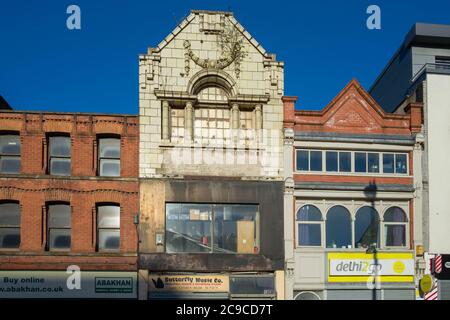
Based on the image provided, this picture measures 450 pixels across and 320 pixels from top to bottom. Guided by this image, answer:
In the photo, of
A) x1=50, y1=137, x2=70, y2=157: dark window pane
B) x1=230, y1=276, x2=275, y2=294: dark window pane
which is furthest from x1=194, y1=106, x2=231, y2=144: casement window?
x1=230, y1=276, x2=275, y2=294: dark window pane

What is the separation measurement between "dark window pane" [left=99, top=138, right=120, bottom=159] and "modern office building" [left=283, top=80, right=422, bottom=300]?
7516mm

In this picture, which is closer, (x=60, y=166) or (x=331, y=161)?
(x=60, y=166)

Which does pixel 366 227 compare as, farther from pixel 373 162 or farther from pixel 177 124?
pixel 177 124

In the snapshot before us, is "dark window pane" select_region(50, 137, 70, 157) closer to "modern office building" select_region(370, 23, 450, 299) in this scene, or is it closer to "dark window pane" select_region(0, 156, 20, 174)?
"dark window pane" select_region(0, 156, 20, 174)

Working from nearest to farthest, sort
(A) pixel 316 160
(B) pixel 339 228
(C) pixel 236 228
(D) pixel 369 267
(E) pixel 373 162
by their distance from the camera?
(C) pixel 236 228 → (D) pixel 369 267 → (B) pixel 339 228 → (A) pixel 316 160 → (E) pixel 373 162

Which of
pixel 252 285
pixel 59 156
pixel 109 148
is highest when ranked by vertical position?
pixel 109 148

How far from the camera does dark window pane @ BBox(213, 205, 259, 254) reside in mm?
22969

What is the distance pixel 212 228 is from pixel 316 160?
18.5 ft

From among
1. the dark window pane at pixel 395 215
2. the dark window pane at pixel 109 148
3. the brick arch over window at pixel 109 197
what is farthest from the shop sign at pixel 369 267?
the dark window pane at pixel 109 148

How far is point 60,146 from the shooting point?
23141 mm

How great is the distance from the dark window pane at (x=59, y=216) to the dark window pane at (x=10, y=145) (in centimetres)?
288

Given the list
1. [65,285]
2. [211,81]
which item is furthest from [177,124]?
[65,285]

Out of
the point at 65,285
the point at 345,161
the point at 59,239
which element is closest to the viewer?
the point at 65,285
